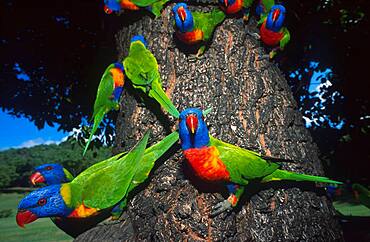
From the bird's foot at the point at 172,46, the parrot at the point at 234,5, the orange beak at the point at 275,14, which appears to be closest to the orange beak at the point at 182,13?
the bird's foot at the point at 172,46

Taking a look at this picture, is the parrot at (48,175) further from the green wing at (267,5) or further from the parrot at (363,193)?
the parrot at (363,193)

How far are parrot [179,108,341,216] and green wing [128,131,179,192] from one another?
0.45 ft

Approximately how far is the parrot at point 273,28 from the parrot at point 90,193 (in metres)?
0.82

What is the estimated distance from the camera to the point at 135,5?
174 centimetres

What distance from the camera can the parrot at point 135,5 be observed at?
1.69 m

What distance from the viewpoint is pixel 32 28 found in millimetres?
5246

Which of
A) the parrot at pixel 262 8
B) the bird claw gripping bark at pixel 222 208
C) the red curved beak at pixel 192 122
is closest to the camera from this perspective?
the red curved beak at pixel 192 122

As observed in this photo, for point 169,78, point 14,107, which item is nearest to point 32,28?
point 14,107

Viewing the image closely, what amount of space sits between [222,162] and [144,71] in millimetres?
615

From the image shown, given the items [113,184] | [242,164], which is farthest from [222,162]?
[113,184]

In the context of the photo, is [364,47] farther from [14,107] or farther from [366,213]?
[14,107]

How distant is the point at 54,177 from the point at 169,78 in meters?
0.72

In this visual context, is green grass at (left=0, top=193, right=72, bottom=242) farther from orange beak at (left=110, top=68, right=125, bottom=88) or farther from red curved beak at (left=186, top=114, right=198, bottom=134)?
red curved beak at (left=186, top=114, right=198, bottom=134)

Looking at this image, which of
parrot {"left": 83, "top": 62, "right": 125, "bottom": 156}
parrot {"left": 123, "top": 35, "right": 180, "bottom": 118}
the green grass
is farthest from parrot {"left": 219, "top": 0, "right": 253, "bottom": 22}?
the green grass
